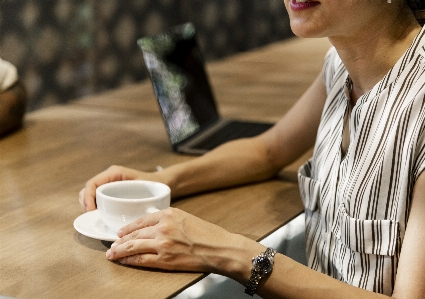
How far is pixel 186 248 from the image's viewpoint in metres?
1.13

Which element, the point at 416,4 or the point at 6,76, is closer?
the point at 416,4

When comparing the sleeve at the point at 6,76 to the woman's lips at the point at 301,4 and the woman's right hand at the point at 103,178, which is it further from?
the woman's lips at the point at 301,4

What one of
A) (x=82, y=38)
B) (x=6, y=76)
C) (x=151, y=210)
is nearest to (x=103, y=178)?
(x=151, y=210)

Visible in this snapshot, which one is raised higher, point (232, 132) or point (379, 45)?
point (379, 45)

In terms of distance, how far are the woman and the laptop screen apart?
1.22 feet

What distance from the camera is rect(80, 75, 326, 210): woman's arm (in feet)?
4.91

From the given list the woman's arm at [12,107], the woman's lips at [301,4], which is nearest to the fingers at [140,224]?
the woman's lips at [301,4]

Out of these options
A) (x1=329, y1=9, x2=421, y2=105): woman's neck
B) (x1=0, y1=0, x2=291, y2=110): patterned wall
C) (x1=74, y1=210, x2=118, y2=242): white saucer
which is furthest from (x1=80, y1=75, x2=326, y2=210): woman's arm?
(x1=0, y1=0, x2=291, y2=110): patterned wall

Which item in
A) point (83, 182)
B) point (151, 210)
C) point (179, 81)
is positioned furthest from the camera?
point (179, 81)

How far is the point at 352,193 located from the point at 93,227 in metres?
0.46

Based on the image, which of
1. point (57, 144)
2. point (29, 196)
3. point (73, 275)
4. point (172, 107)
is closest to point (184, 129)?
point (172, 107)

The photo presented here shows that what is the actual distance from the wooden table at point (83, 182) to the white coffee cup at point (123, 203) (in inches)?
2.3

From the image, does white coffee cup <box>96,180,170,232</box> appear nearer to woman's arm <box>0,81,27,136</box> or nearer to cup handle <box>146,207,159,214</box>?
cup handle <box>146,207,159,214</box>

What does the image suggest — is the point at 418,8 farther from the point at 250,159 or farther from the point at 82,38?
the point at 82,38
